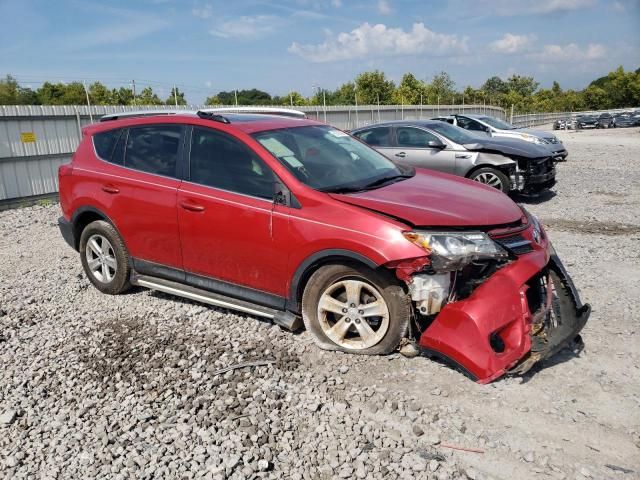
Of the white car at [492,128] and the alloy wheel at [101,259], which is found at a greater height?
the white car at [492,128]

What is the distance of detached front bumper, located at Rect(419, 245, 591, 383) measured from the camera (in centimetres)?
327

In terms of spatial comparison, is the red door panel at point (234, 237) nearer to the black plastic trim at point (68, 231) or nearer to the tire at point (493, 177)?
the black plastic trim at point (68, 231)

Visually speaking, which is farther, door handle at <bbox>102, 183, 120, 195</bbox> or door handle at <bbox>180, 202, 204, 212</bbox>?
door handle at <bbox>102, 183, 120, 195</bbox>

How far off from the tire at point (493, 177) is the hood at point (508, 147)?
14.0 inches

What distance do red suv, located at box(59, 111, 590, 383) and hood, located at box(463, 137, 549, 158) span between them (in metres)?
5.04

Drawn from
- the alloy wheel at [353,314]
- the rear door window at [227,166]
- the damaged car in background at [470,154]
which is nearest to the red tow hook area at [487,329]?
the alloy wheel at [353,314]

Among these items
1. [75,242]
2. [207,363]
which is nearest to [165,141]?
[75,242]

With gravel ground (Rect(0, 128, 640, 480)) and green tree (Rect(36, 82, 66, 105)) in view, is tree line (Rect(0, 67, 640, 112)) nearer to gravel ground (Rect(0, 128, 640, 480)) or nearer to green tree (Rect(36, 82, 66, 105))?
green tree (Rect(36, 82, 66, 105))

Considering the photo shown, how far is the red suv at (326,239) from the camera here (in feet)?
11.3

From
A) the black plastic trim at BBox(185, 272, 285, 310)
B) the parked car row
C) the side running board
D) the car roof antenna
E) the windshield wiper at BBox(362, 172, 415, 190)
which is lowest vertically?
the parked car row

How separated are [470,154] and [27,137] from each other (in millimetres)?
9365

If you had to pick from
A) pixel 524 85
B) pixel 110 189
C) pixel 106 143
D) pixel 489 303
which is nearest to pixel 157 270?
pixel 110 189

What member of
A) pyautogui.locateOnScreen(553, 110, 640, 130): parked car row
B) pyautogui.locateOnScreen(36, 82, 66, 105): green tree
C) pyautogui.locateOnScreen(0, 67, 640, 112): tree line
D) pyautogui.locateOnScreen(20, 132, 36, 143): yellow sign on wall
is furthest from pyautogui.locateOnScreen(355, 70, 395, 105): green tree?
pyautogui.locateOnScreen(20, 132, 36, 143): yellow sign on wall

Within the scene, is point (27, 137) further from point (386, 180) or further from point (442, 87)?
point (442, 87)
